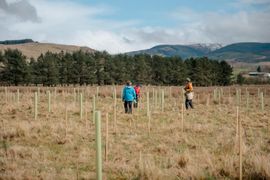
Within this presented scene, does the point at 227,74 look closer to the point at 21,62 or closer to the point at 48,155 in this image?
the point at 21,62

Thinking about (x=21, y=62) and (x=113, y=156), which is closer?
(x=113, y=156)

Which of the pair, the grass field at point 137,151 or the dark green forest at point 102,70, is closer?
the grass field at point 137,151

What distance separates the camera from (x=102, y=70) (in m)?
72.5

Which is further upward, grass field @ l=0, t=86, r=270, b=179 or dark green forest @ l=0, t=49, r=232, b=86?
dark green forest @ l=0, t=49, r=232, b=86

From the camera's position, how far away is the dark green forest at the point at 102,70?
60.7 meters

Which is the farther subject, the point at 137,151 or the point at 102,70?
the point at 102,70

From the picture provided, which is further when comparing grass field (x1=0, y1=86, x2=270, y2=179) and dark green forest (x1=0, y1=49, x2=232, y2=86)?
dark green forest (x1=0, y1=49, x2=232, y2=86)

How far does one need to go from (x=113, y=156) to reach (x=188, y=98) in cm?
1265

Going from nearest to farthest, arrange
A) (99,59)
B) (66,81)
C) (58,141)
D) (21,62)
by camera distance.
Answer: (58,141)
(21,62)
(66,81)
(99,59)

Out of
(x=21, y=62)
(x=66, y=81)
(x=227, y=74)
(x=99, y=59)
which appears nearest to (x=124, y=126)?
(x=21, y=62)

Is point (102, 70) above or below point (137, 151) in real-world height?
above

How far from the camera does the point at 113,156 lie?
347 inches

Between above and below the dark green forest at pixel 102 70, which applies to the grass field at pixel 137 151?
below

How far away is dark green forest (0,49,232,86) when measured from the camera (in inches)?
2389
